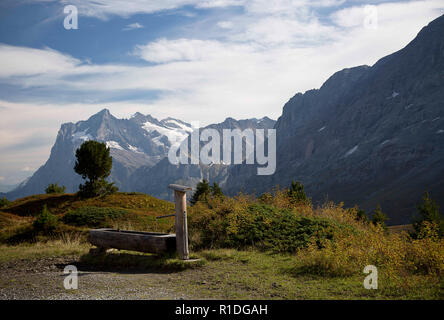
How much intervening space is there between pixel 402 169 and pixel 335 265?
17097cm

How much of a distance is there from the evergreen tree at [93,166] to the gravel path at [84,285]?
668 inches

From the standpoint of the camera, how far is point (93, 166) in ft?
91.0

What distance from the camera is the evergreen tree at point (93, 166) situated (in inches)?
1089

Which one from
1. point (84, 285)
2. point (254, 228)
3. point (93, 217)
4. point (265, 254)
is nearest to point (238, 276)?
point (265, 254)

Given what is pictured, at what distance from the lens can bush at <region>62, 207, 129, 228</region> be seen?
19.6 m

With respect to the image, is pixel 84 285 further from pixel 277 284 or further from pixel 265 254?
pixel 265 254

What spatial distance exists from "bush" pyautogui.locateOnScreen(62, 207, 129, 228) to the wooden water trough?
694 cm

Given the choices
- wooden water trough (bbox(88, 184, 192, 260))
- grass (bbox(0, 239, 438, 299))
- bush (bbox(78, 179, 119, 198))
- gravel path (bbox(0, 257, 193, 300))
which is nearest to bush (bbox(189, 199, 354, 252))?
grass (bbox(0, 239, 438, 299))

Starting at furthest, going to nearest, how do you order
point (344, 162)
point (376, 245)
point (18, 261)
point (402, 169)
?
point (344, 162) → point (402, 169) → point (18, 261) → point (376, 245)

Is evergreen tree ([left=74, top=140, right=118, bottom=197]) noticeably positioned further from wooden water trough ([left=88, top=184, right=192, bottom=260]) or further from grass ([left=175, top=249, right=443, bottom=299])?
grass ([left=175, top=249, right=443, bottom=299])

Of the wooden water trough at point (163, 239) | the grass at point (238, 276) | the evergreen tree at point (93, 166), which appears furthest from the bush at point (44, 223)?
the evergreen tree at point (93, 166)

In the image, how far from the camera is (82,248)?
14516 millimetres
